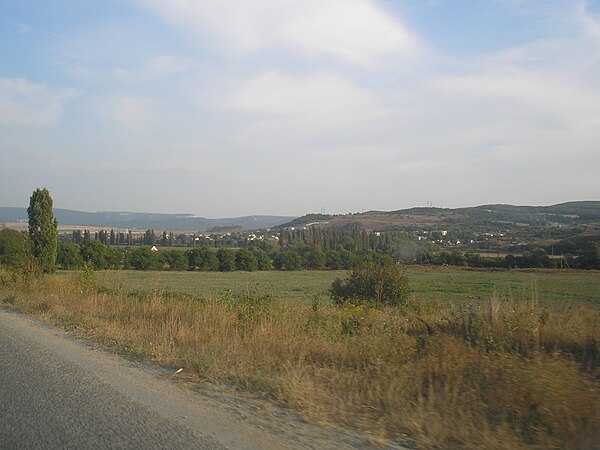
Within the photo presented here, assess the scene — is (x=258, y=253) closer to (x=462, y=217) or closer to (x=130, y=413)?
(x=462, y=217)

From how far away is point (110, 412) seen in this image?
5430mm

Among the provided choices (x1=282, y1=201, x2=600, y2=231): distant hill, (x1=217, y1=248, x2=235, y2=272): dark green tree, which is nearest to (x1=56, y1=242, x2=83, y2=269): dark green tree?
(x1=217, y1=248, x2=235, y2=272): dark green tree

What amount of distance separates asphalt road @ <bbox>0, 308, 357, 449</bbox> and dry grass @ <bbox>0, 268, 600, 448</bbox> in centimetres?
70

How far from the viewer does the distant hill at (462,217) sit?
78125 mm

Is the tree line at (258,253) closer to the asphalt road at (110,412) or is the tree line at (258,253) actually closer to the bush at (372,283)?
the bush at (372,283)

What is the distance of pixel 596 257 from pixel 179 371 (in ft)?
79.9

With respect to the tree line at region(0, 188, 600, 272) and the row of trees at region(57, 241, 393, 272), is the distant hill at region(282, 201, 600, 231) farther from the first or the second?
the row of trees at region(57, 241, 393, 272)

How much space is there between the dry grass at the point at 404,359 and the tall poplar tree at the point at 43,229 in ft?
44.1

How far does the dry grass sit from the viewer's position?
16.7 ft

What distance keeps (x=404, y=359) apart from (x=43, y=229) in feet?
73.0

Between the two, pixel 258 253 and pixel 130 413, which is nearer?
pixel 130 413

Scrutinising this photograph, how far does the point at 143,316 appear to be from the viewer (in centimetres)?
1181

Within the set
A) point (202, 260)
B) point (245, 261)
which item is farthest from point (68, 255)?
point (245, 261)

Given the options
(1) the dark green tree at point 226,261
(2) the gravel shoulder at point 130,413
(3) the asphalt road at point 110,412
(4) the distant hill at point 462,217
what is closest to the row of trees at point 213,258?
(1) the dark green tree at point 226,261
